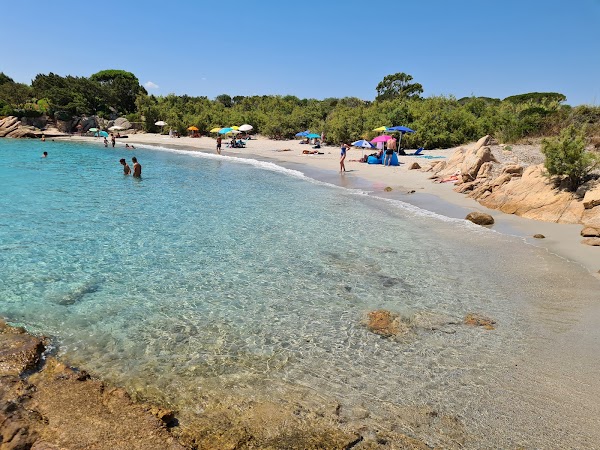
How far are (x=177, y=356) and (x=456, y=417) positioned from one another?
3300 mm

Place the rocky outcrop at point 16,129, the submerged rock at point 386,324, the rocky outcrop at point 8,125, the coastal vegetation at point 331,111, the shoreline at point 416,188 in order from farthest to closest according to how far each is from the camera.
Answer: the rocky outcrop at point 8,125 < the rocky outcrop at point 16,129 < the coastal vegetation at point 331,111 < the shoreline at point 416,188 < the submerged rock at point 386,324

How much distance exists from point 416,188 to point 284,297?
541 inches

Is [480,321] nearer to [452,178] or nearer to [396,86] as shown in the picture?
[452,178]

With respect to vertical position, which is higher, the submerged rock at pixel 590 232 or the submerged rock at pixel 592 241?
the submerged rock at pixel 590 232

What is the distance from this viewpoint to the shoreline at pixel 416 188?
979 centimetres

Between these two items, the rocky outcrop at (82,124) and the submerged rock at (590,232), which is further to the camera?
the rocky outcrop at (82,124)

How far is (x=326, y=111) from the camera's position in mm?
55125

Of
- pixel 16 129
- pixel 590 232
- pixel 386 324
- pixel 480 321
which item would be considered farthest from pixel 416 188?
pixel 16 129

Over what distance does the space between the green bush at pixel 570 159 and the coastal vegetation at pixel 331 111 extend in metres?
5.52

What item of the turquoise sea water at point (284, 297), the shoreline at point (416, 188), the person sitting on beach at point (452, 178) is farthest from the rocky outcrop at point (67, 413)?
the person sitting on beach at point (452, 178)

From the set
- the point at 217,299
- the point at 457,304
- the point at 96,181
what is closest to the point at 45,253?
the point at 217,299

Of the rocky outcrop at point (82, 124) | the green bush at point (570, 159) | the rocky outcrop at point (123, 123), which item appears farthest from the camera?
the rocky outcrop at point (123, 123)

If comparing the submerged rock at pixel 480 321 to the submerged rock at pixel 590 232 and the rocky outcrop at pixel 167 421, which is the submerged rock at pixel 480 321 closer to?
the rocky outcrop at pixel 167 421

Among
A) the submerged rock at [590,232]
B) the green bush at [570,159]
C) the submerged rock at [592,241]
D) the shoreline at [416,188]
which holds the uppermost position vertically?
the green bush at [570,159]
